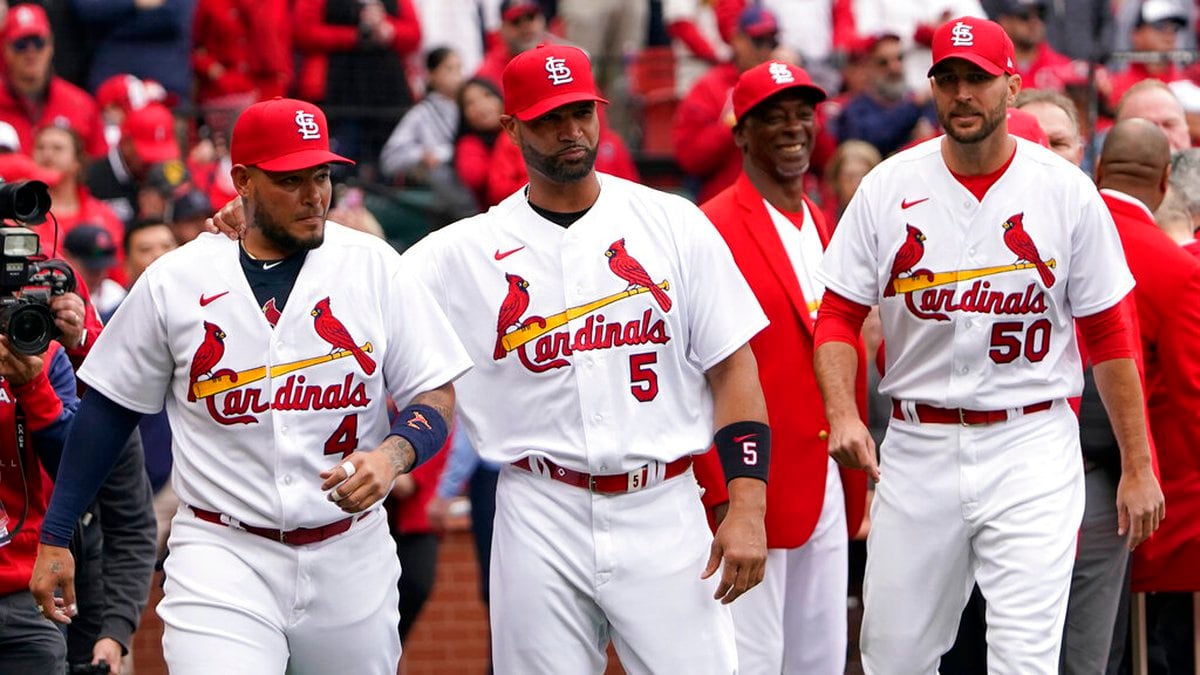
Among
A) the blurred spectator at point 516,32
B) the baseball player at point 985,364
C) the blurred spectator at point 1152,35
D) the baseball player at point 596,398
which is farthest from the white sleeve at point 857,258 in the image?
the blurred spectator at point 516,32

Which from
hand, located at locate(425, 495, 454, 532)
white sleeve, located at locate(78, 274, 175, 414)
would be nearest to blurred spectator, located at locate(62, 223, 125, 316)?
hand, located at locate(425, 495, 454, 532)

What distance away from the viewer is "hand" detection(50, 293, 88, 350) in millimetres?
5680

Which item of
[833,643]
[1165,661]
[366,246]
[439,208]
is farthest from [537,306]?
[439,208]

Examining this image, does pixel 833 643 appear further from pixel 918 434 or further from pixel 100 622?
pixel 100 622

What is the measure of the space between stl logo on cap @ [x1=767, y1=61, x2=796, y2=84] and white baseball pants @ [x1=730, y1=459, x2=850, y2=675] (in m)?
1.38

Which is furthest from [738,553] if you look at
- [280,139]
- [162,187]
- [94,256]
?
[162,187]

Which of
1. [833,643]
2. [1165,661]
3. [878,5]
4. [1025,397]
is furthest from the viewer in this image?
[878,5]

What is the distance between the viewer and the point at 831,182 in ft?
34.3

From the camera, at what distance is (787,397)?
22.3ft

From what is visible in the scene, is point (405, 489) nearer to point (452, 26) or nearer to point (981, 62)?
point (981, 62)

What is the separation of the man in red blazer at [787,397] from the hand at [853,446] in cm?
73

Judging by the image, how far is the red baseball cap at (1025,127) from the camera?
22.2ft

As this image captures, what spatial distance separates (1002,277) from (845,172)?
4.34 meters

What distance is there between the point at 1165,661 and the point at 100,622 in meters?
4.15
